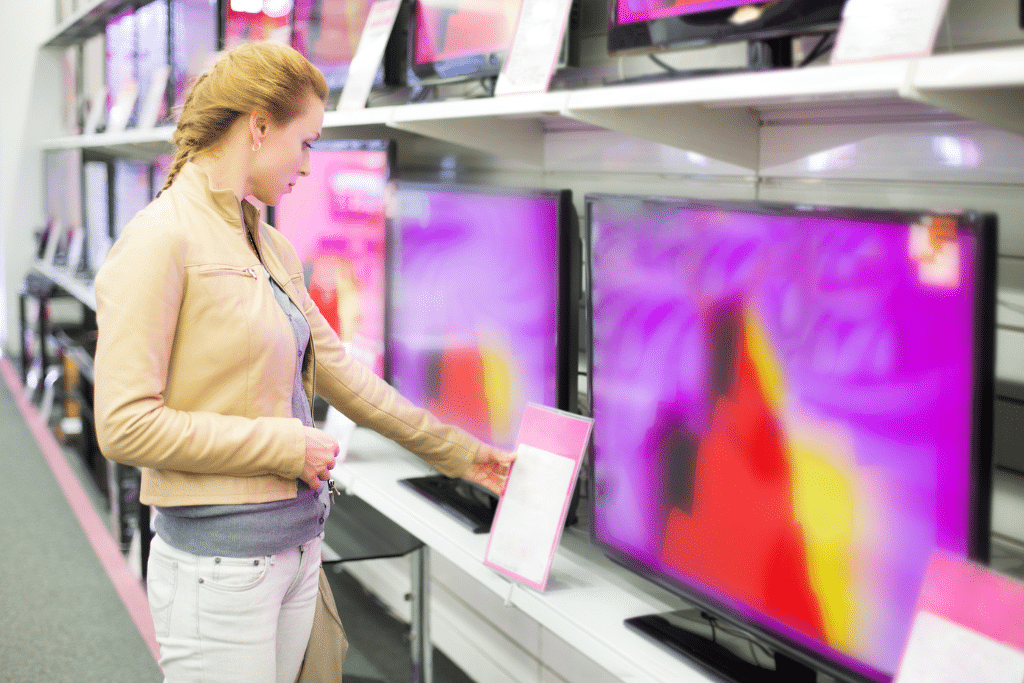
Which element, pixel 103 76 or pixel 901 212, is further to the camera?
pixel 103 76

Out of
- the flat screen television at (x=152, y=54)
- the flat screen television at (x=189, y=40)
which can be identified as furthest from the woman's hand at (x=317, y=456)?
the flat screen television at (x=152, y=54)

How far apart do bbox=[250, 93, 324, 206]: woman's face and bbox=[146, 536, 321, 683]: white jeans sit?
1.97 feet

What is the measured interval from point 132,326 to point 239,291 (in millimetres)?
176

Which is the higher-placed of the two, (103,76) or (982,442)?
(103,76)

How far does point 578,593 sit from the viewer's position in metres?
1.57

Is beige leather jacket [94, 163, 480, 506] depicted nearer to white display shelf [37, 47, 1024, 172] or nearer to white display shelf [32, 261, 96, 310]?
white display shelf [37, 47, 1024, 172]

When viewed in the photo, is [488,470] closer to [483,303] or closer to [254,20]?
[483,303]

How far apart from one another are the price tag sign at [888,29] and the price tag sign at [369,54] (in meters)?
1.44

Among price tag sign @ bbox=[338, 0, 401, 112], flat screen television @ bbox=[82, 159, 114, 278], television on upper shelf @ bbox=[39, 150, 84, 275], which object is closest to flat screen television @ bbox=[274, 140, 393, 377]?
price tag sign @ bbox=[338, 0, 401, 112]

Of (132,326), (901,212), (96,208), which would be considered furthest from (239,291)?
(96,208)

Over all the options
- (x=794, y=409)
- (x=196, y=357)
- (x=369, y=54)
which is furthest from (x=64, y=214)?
(x=794, y=409)

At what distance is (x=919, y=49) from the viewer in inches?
38.6

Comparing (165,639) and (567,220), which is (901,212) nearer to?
(567,220)

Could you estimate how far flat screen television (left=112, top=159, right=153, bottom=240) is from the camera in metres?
4.67
